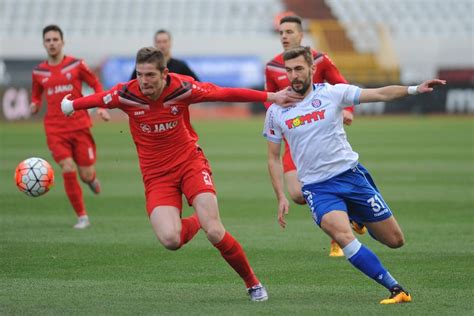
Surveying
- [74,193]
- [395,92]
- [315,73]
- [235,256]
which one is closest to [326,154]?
[395,92]

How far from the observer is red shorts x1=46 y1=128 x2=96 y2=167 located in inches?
519

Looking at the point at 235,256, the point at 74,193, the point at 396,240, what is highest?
the point at 396,240

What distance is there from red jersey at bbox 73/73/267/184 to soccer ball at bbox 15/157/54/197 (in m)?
3.21

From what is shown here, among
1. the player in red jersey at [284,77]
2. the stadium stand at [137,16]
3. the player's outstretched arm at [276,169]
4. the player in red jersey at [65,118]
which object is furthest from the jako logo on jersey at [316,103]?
the stadium stand at [137,16]

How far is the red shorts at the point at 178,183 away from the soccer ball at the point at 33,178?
3.30 m

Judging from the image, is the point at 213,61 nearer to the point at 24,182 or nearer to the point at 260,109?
the point at 260,109

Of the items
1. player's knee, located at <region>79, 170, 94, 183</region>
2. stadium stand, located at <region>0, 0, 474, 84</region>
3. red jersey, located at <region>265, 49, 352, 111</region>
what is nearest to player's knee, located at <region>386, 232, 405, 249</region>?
red jersey, located at <region>265, 49, 352, 111</region>

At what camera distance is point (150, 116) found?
8.26 m

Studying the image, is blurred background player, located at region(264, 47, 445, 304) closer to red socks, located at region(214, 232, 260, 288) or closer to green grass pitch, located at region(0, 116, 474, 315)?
red socks, located at region(214, 232, 260, 288)

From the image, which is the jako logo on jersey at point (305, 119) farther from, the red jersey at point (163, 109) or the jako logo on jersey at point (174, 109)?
the jako logo on jersey at point (174, 109)

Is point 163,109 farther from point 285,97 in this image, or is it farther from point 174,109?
point 285,97

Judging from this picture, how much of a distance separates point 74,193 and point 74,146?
704 millimetres

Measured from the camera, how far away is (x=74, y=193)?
13.0m

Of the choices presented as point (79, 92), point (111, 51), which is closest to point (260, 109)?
point (111, 51)
